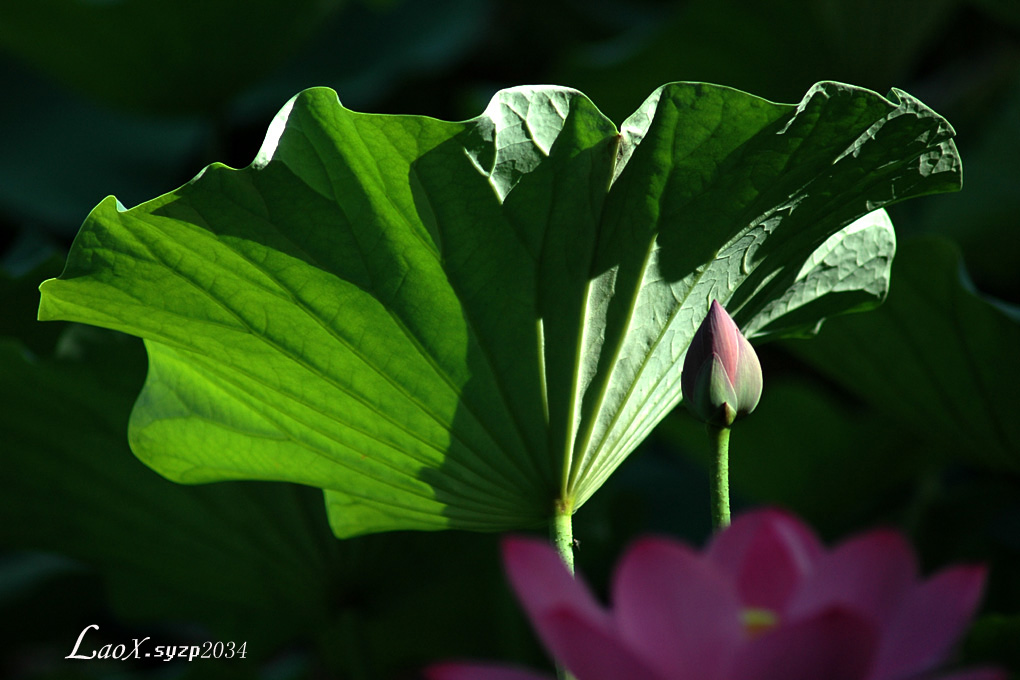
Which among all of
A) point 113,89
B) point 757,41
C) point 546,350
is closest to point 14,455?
point 546,350

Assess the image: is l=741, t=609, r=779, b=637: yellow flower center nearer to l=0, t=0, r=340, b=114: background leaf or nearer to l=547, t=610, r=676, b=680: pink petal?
l=547, t=610, r=676, b=680: pink petal

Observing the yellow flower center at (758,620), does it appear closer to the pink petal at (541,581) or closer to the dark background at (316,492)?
the pink petal at (541,581)

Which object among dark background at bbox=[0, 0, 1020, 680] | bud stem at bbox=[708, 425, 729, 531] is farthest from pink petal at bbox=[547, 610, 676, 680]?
dark background at bbox=[0, 0, 1020, 680]

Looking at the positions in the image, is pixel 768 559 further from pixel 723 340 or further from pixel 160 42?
pixel 160 42

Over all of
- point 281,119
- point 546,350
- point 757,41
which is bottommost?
point 546,350

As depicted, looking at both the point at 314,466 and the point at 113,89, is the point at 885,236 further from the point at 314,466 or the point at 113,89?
the point at 113,89

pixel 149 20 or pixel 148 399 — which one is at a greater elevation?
pixel 149 20

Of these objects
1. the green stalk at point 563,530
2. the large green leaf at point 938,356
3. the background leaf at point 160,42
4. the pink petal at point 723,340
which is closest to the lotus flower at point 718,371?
the pink petal at point 723,340
